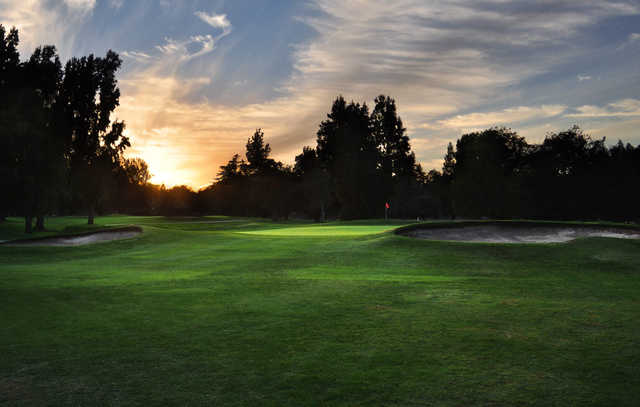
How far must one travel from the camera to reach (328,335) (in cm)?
584

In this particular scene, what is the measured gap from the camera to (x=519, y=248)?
14094 mm

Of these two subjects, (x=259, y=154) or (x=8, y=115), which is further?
(x=259, y=154)

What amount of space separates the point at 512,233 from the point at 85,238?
23.3m

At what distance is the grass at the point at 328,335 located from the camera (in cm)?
409

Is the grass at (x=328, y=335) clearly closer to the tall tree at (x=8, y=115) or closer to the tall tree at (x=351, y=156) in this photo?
the tall tree at (x=8, y=115)

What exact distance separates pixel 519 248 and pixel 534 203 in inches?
2535

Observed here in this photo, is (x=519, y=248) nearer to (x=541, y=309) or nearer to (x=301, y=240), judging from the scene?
(x=541, y=309)

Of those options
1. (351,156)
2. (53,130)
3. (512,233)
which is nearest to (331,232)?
(512,233)

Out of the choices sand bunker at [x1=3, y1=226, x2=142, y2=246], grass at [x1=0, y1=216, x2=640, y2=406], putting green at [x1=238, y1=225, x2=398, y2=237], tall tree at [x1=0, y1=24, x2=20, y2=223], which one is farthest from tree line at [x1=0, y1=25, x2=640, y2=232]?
grass at [x1=0, y1=216, x2=640, y2=406]

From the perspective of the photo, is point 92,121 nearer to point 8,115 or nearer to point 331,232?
point 8,115

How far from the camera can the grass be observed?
4090mm

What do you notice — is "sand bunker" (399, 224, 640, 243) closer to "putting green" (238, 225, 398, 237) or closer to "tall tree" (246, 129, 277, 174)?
"putting green" (238, 225, 398, 237)

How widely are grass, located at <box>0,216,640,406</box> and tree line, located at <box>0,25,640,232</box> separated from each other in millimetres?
33230

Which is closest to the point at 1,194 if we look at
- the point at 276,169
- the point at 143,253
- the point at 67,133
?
the point at 67,133
